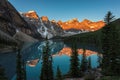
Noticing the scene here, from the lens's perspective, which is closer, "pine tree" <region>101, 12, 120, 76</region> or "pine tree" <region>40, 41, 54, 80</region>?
"pine tree" <region>101, 12, 120, 76</region>

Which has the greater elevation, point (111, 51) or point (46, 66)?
point (111, 51)

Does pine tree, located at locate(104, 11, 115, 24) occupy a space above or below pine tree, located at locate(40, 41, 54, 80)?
above

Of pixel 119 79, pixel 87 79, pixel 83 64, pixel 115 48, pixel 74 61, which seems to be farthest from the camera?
pixel 83 64

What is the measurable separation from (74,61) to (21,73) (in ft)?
60.3

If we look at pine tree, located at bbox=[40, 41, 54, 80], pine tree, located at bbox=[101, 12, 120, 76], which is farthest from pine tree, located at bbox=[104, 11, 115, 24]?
pine tree, located at bbox=[40, 41, 54, 80]

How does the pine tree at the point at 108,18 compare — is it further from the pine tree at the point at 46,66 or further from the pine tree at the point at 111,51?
the pine tree at the point at 46,66

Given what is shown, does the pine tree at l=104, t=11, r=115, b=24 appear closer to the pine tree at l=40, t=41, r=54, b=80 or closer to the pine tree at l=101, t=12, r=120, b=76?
the pine tree at l=101, t=12, r=120, b=76

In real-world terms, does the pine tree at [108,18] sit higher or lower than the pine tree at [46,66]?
higher

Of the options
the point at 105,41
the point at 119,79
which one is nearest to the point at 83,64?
the point at 105,41

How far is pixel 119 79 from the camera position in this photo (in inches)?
1630

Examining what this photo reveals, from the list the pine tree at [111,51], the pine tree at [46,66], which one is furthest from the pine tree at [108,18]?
the pine tree at [46,66]

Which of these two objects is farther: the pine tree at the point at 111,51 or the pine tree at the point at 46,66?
the pine tree at the point at 46,66

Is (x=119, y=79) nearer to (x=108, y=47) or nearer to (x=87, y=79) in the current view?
(x=87, y=79)

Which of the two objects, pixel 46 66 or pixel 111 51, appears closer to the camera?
pixel 111 51
